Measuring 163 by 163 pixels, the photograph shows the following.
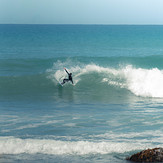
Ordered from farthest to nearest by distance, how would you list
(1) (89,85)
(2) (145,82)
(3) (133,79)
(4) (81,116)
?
(3) (133,79), (1) (89,85), (2) (145,82), (4) (81,116)

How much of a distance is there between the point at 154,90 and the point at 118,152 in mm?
10579

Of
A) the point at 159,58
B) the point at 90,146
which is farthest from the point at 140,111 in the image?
the point at 159,58

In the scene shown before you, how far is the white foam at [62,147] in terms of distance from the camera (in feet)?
29.7

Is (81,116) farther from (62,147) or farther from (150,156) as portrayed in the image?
(150,156)

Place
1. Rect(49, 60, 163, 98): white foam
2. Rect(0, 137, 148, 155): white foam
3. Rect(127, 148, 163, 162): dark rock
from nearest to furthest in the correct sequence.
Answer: Rect(127, 148, 163, 162): dark rock
Rect(0, 137, 148, 155): white foam
Rect(49, 60, 163, 98): white foam

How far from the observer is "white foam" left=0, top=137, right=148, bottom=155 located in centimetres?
904

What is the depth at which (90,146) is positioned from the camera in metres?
9.32

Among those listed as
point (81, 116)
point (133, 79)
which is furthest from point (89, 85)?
point (81, 116)

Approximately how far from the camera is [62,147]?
9.25m

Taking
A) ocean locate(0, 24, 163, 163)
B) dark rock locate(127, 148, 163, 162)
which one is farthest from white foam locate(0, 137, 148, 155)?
dark rock locate(127, 148, 163, 162)

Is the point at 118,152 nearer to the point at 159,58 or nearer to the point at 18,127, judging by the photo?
the point at 18,127

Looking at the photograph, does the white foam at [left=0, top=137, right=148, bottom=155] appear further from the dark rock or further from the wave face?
the wave face

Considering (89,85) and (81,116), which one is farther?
(89,85)

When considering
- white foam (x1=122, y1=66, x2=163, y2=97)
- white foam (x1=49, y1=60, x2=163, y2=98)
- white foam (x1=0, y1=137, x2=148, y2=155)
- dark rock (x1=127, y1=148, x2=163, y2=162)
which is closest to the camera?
dark rock (x1=127, y1=148, x2=163, y2=162)
